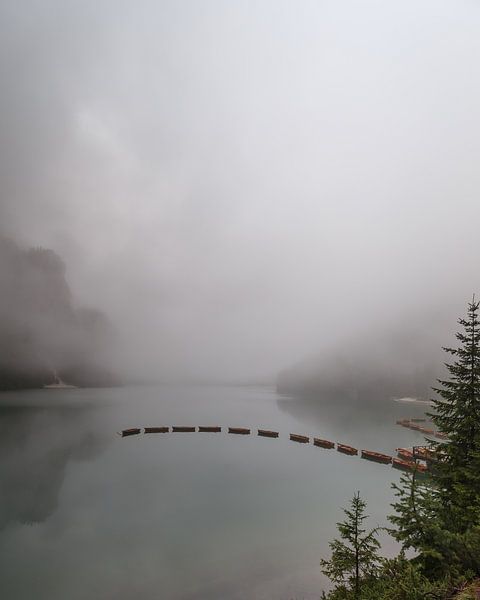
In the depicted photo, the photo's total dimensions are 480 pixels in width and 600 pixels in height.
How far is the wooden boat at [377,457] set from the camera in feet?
193

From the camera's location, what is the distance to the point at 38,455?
55.4 metres

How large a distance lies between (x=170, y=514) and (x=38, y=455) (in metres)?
34.8

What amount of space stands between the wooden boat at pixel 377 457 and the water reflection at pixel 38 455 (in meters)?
48.4

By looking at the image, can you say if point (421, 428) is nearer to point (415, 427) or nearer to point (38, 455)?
point (415, 427)

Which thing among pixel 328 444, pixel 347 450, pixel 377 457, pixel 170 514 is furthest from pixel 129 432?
pixel 377 457

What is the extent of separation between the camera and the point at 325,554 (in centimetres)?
2564

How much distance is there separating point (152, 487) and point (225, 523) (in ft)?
46.4

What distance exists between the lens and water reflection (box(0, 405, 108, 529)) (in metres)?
35.0

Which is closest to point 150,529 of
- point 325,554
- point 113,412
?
point 325,554

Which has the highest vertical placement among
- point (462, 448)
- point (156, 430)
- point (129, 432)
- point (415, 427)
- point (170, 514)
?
point (415, 427)

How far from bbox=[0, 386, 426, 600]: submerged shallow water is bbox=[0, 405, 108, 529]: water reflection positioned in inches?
11.0

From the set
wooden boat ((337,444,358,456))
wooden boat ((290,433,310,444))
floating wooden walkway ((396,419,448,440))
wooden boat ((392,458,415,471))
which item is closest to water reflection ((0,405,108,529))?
wooden boat ((290,433,310,444))

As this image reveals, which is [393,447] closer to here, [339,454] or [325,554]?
[339,454]

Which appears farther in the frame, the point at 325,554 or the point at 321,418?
the point at 321,418
